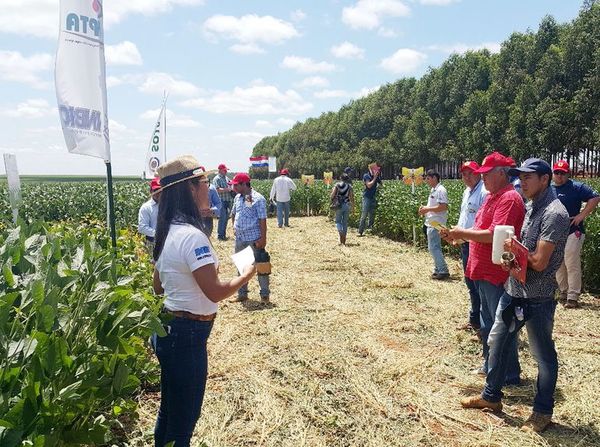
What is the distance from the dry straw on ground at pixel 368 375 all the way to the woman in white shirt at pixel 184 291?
1.16 m

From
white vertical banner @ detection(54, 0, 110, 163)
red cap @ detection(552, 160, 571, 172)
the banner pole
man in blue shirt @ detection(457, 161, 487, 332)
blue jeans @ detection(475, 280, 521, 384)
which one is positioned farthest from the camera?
red cap @ detection(552, 160, 571, 172)

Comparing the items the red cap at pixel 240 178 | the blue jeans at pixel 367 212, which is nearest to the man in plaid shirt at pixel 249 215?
the red cap at pixel 240 178

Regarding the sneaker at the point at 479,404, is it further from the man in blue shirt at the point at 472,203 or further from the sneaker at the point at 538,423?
the man in blue shirt at the point at 472,203

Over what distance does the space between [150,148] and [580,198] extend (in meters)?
9.64

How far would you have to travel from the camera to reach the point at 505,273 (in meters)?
4.33

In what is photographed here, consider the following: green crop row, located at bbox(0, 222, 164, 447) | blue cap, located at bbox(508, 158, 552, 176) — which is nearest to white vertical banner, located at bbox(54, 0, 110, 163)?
green crop row, located at bbox(0, 222, 164, 447)

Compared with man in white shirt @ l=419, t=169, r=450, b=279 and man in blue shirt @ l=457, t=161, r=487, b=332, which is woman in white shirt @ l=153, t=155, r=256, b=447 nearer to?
man in blue shirt @ l=457, t=161, r=487, b=332

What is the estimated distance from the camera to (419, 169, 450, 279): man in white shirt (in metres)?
8.03

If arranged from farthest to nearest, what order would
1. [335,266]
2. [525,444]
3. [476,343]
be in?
1. [335,266]
2. [476,343]
3. [525,444]

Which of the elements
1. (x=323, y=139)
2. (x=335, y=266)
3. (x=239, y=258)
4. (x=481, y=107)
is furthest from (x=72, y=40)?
(x=323, y=139)

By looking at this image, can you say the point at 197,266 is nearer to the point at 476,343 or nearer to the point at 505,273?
the point at 505,273

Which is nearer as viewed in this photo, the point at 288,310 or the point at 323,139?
the point at 288,310

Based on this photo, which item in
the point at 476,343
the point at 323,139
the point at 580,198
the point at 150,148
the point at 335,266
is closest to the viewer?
the point at 476,343

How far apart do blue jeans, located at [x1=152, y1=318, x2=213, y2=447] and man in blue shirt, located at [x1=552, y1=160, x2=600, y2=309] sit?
5755 mm
